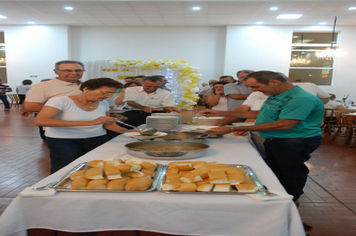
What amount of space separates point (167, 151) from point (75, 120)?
84 centimetres

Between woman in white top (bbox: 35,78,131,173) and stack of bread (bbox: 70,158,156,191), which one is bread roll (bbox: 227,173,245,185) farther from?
woman in white top (bbox: 35,78,131,173)

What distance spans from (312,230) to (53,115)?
206cm

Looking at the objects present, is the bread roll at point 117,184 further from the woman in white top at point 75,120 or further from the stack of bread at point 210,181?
the woman in white top at point 75,120

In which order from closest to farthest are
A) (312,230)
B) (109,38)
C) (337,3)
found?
1. (312,230)
2. (337,3)
3. (109,38)

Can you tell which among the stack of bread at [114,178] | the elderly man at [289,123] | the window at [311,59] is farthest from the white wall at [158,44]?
the stack of bread at [114,178]

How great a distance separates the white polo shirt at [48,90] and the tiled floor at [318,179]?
1.00 metres

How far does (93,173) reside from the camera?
0.98 m

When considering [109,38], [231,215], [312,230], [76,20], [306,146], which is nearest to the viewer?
[231,215]

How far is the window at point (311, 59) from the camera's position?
1116 cm

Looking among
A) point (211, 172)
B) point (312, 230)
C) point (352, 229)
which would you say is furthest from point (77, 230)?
point (352, 229)

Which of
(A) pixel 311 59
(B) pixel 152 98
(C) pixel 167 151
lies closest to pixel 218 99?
(B) pixel 152 98

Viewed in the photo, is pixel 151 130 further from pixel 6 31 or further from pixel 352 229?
pixel 6 31

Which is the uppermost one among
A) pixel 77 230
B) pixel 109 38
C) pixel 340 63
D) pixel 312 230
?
pixel 109 38

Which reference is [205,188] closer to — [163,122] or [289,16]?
[163,122]
